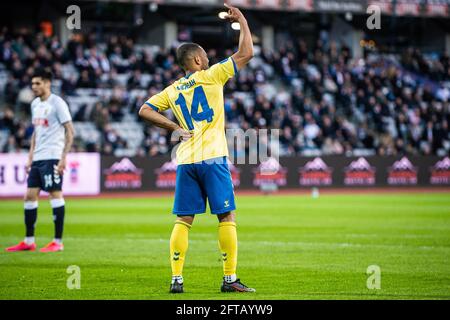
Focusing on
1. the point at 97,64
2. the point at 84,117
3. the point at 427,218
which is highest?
the point at 97,64

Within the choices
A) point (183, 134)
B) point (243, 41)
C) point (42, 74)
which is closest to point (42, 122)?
point (42, 74)

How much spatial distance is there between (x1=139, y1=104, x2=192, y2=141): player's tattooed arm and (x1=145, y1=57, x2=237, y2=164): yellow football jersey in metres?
0.08

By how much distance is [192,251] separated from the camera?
1319 centimetres

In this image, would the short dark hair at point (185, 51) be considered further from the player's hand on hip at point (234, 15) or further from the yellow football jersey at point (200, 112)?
the player's hand on hip at point (234, 15)

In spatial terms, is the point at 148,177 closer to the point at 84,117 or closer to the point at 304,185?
the point at 84,117

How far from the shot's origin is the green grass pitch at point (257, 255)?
29.5 feet

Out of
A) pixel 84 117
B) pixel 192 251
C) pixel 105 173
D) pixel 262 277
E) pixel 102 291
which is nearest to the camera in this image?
pixel 102 291

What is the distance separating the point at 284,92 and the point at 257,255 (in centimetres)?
2811

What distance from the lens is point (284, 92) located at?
4016 cm

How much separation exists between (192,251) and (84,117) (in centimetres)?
2007

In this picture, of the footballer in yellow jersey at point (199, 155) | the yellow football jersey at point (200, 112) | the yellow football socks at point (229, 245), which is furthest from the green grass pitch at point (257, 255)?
the yellow football jersey at point (200, 112)

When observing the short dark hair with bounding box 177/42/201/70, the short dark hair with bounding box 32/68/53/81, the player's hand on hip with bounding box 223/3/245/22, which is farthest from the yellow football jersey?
the short dark hair with bounding box 32/68/53/81
